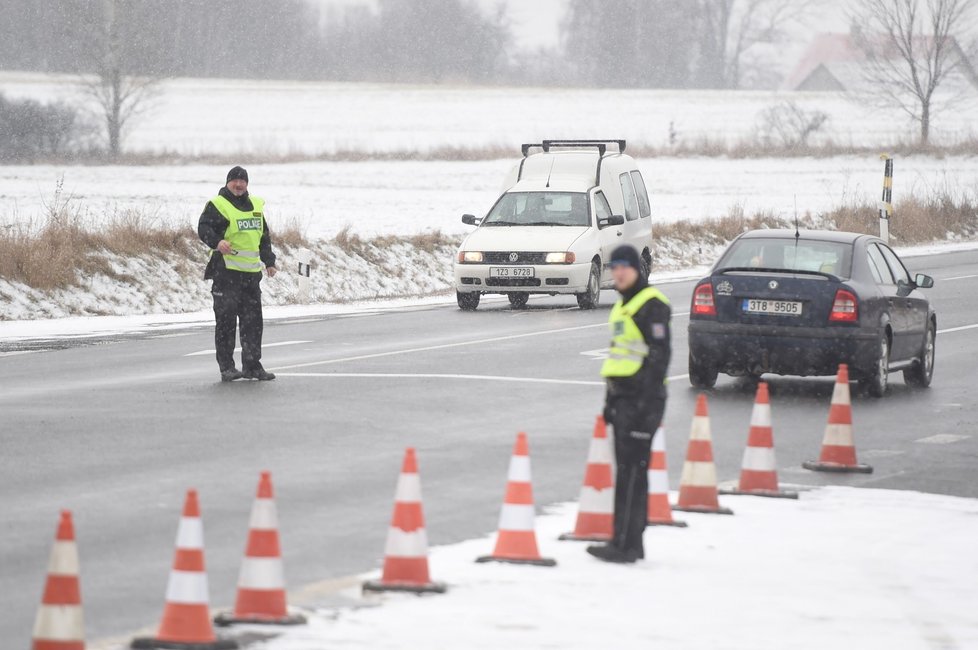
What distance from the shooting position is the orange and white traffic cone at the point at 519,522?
9.06m

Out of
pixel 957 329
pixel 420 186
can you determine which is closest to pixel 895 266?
pixel 957 329

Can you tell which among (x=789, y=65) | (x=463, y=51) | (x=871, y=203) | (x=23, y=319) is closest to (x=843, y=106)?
(x=463, y=51)

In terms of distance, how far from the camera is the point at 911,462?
13047mm

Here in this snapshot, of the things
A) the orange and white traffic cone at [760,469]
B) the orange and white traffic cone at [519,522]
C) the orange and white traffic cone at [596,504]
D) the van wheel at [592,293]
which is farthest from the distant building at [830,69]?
the orange and white traffic cone at [519,522]

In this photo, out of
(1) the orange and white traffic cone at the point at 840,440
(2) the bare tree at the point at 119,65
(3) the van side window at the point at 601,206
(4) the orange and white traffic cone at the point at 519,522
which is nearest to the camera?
(4) the orange and white traffic cone at the point at 519,522

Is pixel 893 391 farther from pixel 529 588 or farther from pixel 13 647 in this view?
pixel 13 647

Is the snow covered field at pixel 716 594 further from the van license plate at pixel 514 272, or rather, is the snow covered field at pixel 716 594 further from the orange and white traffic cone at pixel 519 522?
the van license plate at pixel 514 272

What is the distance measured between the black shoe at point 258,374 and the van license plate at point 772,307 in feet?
14.4

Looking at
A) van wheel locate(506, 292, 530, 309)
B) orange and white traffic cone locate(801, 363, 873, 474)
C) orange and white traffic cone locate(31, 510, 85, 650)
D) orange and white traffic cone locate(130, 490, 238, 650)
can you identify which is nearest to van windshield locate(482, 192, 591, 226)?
van wheel locate(506, 292, 530, 309)

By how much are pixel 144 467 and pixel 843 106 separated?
10136 centimetres

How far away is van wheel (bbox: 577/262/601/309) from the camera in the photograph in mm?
25984

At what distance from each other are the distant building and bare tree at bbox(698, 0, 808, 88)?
6109 mm

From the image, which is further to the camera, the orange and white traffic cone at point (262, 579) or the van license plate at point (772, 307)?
the van license plate at point (772, 307)

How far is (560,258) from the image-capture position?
2564cm
